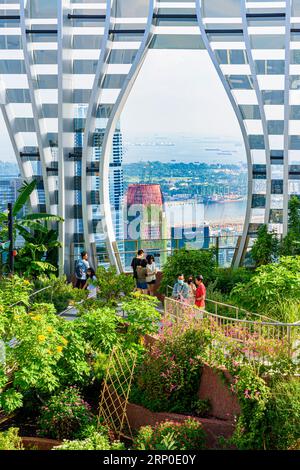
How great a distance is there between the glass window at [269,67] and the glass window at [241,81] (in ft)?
0.96

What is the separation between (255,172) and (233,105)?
1.42 metres

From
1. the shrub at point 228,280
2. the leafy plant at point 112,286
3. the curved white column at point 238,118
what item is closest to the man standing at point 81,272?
the leafy plant at point 112,286

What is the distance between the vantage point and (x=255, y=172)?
765 inches

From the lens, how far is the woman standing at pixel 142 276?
17328 mm

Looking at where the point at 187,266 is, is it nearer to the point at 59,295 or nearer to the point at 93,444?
the point at 59,295

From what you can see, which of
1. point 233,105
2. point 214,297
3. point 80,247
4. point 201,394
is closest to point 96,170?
point 80,247

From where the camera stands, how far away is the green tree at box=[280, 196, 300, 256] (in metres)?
18.2

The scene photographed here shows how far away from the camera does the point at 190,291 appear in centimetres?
1555

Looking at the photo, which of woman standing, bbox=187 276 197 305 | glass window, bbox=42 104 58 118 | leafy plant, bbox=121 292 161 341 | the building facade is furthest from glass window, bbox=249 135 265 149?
leafy plant, bbox=121 292 161 341

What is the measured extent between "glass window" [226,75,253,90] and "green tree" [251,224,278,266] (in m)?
2.72

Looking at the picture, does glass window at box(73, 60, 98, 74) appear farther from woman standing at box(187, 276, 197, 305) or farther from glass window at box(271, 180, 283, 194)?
woman standing at box(187, 276, 197, 305)

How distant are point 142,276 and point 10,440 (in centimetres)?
553

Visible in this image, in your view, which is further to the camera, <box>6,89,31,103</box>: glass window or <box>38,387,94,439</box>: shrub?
<box>6,89,31,103</box>: glass window

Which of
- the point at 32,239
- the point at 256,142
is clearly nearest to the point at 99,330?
the point at 32,239
